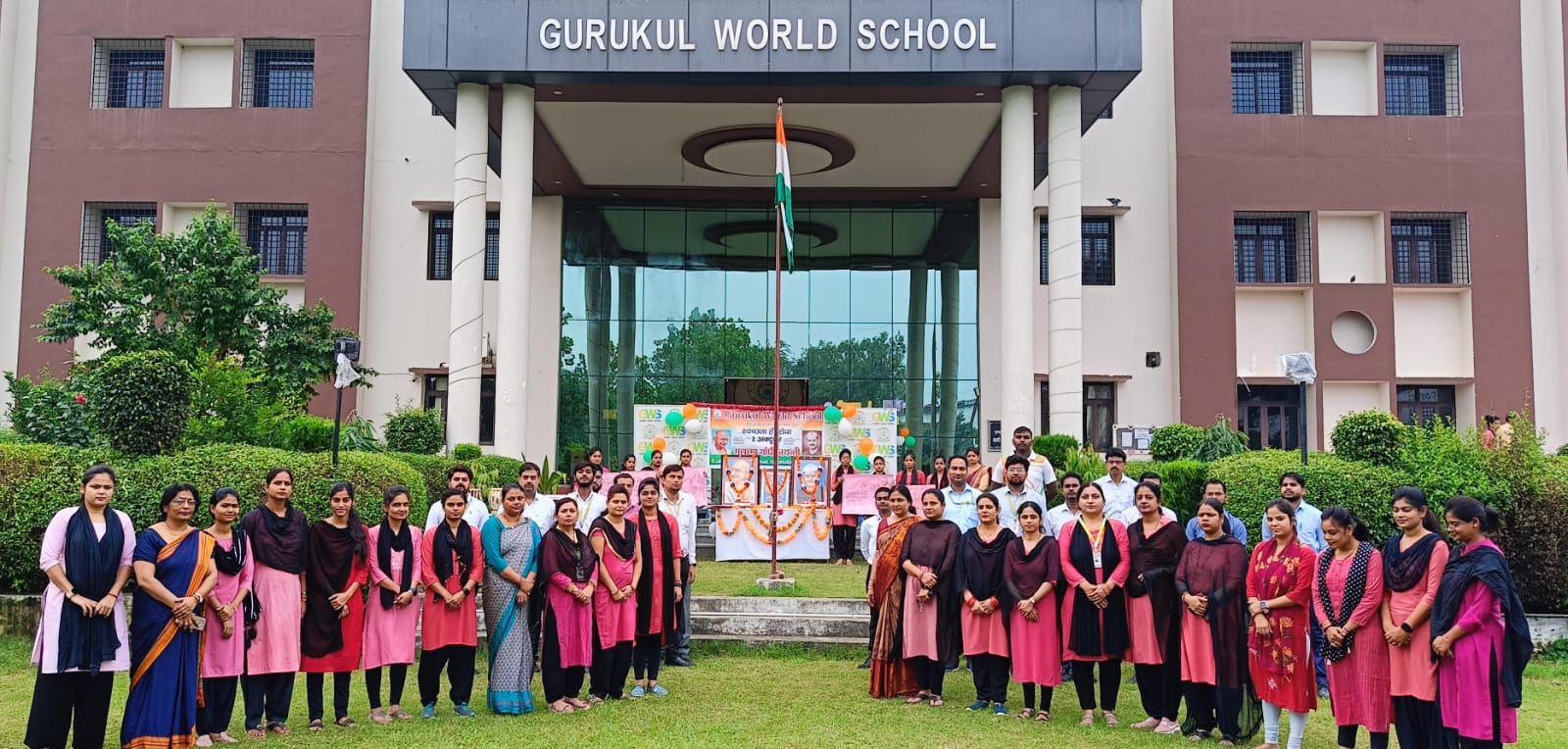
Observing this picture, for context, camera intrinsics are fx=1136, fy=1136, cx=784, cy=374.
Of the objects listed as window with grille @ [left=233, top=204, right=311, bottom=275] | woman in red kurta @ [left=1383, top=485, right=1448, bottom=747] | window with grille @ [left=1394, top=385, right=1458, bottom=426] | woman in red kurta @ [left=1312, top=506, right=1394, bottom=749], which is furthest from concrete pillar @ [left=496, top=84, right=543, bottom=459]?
window with grille @ [left=1394, top=385, right=1458, bottom=426]

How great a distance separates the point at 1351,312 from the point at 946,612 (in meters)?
14.8

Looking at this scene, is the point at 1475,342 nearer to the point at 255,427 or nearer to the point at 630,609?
the point at 630,609

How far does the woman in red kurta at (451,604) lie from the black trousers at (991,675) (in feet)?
10.7

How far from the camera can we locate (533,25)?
14523 mm

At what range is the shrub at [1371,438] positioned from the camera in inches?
404

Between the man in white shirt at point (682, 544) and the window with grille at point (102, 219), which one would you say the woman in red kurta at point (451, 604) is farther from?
the window with grille at point (102, 219)

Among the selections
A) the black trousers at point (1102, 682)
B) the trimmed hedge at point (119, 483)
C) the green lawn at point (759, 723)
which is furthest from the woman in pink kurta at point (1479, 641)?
the trimmed hedge at point (119, 483)

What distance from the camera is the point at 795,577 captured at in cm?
1212

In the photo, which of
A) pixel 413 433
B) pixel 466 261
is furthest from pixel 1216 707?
pixel 466 261

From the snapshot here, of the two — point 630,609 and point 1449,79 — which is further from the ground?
point 1449,79

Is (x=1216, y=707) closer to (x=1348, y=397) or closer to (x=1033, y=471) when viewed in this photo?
(x=1033, y=471)

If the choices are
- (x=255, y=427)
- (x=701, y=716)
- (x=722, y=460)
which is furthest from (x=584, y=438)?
(x=701, y=716)

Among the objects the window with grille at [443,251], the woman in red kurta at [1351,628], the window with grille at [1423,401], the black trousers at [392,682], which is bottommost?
the black trousers at [392,682]

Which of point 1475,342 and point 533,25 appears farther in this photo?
point 1475,342
